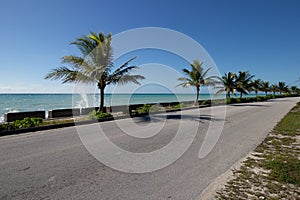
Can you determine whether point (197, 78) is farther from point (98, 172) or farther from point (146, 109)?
point (98, 172)

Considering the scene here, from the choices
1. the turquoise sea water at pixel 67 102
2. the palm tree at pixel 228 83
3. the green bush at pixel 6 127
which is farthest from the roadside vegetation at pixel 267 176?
the palm tree at pixel 228 83

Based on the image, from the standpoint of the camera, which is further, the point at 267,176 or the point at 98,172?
the point at 98,172

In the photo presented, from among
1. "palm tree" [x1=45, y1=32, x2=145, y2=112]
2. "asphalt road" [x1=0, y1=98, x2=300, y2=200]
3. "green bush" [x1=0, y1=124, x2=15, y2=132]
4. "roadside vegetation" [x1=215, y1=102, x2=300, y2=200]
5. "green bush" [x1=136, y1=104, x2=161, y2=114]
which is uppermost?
"palm tree" [x1=45, y1=32, x2=145, y2=112]

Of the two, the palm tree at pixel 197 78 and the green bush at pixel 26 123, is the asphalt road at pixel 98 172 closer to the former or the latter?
the green bush at pixel 26 123

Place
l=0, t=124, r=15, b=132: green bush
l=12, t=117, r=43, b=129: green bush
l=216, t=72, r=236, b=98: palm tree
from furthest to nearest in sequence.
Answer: l=216, t=72, r=236, b=98: palm tree → l=12, t=117, r=43, b=129: green bush → l=0, t=124, r=15, b=132: green bush

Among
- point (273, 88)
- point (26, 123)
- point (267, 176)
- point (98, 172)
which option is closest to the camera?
point (267, 176)

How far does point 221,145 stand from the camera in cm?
570

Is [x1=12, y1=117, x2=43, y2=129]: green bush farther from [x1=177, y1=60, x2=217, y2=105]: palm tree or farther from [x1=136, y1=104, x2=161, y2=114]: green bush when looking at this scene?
[x1=177, y1=60, x2=217, y2=105]: palm tree

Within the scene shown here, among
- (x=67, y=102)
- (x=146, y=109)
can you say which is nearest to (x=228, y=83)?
(x=146, y=109)

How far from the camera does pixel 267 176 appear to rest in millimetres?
3412

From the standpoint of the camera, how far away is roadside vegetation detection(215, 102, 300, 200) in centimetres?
282

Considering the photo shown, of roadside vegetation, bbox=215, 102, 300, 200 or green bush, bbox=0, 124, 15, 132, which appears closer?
roadside vegetation, bbox=215, 102, 300, 200

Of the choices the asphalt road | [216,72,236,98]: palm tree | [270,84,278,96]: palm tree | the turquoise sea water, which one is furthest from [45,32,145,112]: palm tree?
[270,84,278,96]: palm tree

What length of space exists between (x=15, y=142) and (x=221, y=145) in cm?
717
